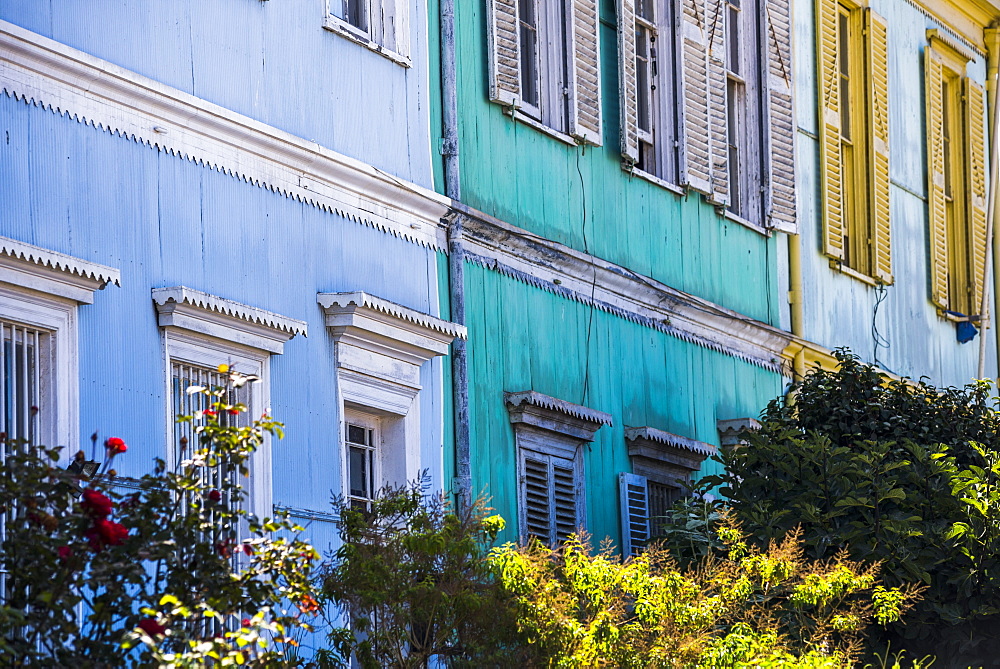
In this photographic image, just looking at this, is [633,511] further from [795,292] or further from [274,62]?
[274,62]

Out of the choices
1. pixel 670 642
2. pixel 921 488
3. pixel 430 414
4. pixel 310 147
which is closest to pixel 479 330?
pixel 430 414

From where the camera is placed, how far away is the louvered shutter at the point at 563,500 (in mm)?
13031

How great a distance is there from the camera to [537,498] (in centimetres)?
1281

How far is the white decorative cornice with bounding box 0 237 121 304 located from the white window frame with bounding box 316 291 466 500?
1911 mm

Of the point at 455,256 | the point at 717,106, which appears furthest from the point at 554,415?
the point at 717,106

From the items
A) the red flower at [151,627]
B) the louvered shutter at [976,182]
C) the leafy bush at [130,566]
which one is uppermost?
the louvered shutter at [976,182]

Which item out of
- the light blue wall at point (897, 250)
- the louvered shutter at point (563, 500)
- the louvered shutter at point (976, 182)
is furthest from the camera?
the louvered shutter at point (976, 182)

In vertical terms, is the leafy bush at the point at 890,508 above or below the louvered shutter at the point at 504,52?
below

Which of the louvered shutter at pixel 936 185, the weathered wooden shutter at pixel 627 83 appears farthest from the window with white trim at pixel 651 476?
the louvered shutter at pixel 936 185

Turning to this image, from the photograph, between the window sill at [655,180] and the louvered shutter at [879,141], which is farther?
the louvered shutter at [879,141]

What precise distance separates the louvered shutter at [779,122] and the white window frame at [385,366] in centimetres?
505

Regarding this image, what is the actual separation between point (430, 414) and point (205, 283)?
2218mm

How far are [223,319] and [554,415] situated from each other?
11.3 ft

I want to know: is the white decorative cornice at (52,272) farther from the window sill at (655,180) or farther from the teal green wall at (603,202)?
the window sill at (655,180)
